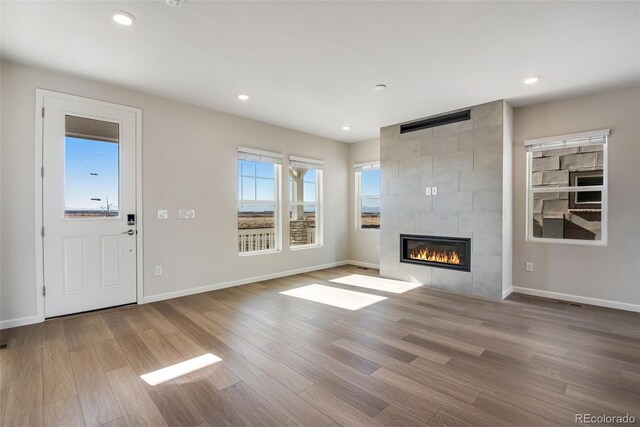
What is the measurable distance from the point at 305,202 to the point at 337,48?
3.46m

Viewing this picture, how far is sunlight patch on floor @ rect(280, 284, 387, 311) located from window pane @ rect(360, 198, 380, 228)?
2247 millimetres

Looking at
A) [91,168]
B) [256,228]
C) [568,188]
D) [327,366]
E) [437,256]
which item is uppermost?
[91,168]

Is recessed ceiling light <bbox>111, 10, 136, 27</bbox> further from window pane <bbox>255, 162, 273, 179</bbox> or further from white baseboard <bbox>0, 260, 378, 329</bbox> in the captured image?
white baseboard <bbox>0, 260, 378, 329</bbox>

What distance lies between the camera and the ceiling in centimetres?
223

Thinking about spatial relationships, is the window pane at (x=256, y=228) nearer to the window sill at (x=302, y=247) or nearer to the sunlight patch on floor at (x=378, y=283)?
the window sill at (x=302, y=247)

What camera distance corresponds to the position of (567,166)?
4.03m

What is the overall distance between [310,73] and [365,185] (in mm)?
3535

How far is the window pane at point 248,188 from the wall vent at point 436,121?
2.74m

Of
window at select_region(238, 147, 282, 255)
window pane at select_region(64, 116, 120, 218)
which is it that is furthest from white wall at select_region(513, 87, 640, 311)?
window pane at select_region(64, 116, 120, 218)

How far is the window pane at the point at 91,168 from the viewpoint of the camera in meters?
3.37

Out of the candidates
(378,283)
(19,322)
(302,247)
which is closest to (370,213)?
(302,247)

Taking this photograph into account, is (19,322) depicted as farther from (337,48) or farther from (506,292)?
(506,292)

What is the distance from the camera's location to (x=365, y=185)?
255 inches

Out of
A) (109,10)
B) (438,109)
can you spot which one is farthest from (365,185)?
(109,10)
